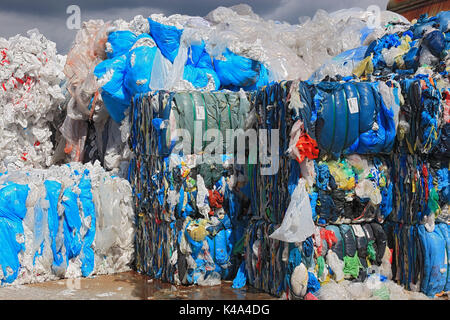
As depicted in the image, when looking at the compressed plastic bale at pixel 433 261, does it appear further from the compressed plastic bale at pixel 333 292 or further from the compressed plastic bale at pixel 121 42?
the compressed plastic bale at pixel 121 42

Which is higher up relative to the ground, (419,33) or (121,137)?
(419,33)

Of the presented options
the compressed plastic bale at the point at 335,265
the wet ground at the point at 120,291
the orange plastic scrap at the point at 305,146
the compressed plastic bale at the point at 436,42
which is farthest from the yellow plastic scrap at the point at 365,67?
the wet ground at the point at 120,291

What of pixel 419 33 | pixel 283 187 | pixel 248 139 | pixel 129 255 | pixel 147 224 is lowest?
pixel 129 255

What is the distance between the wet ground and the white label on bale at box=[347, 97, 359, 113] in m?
1.67

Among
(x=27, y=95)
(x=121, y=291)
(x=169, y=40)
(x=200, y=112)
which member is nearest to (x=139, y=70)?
(x=169, y=40)

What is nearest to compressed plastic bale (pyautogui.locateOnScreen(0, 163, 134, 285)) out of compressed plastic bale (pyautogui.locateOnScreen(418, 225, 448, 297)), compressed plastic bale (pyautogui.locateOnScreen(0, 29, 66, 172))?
compressed plastic bale (pyautogui.locateOnScreen(0, 29, 66, 172))

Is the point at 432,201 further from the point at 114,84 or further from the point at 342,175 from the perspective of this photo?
the point at 114,84

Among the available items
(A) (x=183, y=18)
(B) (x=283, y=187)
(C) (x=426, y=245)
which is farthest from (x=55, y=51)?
(C) (x=426, y=245)

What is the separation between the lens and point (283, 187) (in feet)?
13.4

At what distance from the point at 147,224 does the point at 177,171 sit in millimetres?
777

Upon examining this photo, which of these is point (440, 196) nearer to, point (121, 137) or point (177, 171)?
point (177, 171)

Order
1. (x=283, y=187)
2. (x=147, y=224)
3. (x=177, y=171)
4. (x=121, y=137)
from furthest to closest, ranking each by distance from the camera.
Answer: (x=121, y=137) < (x=147, y=224) < (x=177, y=171) < (x=283, y=187)

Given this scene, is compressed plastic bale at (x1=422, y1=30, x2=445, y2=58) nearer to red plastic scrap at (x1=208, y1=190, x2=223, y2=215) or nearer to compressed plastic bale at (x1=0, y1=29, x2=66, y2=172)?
red plastic scrap at (x1=208, y1=190, x2=223, y2=215)

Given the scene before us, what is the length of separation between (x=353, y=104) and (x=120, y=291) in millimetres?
2599
